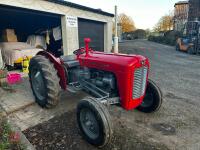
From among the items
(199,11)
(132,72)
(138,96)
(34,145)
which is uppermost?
(199,11)

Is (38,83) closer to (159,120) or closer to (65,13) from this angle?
(159,120)

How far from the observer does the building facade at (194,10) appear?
68.7 ft

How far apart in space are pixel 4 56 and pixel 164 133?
735 cm

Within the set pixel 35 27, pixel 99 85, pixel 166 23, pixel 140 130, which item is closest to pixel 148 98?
pixel 140 130

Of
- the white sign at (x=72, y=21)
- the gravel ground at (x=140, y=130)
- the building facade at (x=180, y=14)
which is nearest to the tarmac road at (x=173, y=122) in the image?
the gravel ground at (x=140, y=130)

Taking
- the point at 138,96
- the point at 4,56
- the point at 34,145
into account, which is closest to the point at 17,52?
the point at 4,56

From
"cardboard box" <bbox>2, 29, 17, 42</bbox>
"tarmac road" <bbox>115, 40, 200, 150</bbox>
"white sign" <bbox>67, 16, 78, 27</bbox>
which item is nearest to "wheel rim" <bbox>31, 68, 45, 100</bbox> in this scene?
"tarmac road" <bbox>115, 40, 200, 150</bbox>

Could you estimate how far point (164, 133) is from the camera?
2.78 m

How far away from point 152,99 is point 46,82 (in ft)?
6.88

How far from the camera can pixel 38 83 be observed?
12.0 feet

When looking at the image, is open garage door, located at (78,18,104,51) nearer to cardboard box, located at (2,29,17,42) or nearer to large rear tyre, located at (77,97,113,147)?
cardboard box, located at (2,29,17,42)

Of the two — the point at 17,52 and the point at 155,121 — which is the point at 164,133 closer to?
the point at 155,121

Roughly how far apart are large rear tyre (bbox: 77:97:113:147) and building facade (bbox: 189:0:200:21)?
23.3 meters

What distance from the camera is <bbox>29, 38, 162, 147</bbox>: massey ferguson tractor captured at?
2.41 meters
